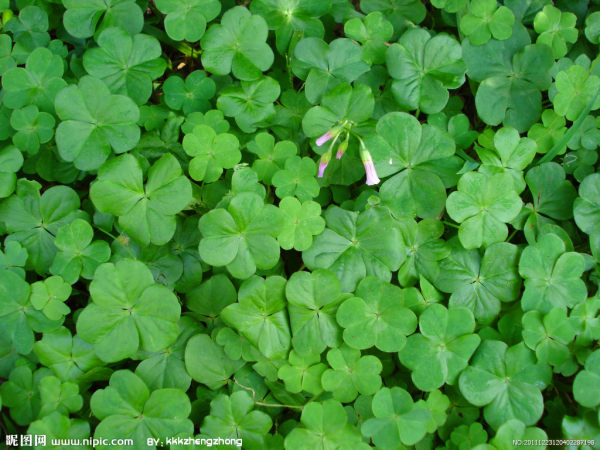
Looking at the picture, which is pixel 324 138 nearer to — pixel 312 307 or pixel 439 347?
pixel 312 307

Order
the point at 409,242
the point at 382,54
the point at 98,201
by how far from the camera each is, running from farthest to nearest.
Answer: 1. the point at 382,54
2. the point at 409,242
3. the point at 98,201

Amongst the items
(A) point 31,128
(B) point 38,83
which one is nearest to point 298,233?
(A) point 31,128

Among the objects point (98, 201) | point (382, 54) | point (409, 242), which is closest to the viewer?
point (98, 201)

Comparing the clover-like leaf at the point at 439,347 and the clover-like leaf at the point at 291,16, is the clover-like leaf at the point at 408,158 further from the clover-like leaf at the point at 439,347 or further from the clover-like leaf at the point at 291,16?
the clover-like leaf at the point at 291,16

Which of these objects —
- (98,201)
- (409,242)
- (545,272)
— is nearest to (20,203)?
(98,201)

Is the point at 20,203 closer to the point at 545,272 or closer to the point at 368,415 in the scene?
the point at 368,415

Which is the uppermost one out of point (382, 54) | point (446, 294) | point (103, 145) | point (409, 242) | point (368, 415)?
point (382, 54)

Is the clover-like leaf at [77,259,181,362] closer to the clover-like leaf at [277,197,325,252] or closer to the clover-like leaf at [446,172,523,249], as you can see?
the clover-like leaf at [277,197,325,252]
